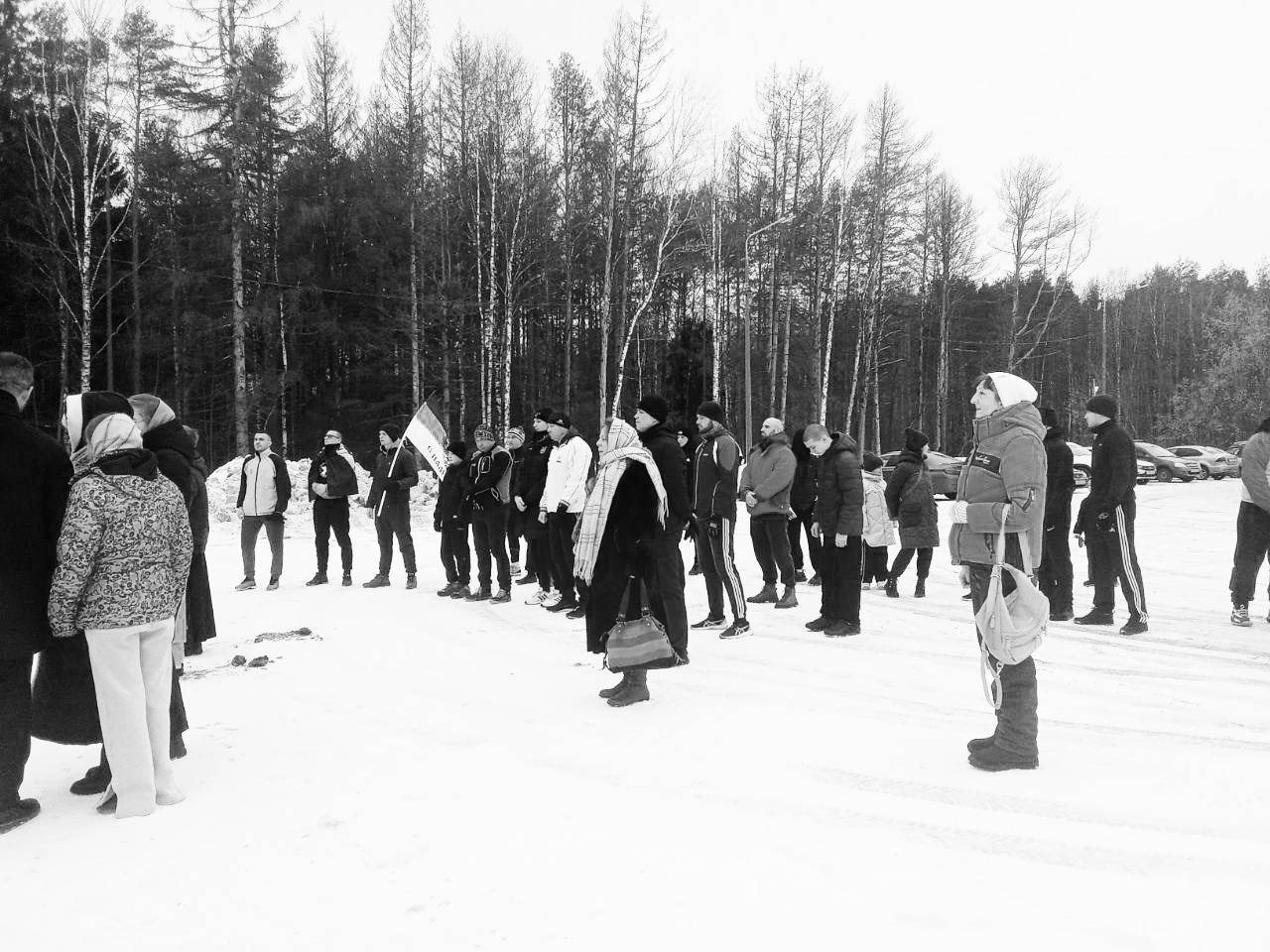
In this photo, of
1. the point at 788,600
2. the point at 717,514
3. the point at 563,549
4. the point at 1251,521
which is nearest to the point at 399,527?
the point at 563,549

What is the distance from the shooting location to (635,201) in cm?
2802

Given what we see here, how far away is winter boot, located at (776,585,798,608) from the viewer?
8.67 metres

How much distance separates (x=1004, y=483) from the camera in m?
4.21

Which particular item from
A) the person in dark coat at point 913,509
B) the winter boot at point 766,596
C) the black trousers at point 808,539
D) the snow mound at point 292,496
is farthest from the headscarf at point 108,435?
the snow mound at point 292,496

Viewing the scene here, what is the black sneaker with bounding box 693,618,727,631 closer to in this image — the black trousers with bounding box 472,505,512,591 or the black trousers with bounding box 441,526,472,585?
the black trousers with bounding box 472,505,512,591

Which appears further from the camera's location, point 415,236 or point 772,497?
point 415,236

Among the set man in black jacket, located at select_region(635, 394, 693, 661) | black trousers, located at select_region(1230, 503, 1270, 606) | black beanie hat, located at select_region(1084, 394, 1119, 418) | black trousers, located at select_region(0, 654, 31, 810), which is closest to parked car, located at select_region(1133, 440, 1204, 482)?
black trousers, located at select_region(1230, 503, 1270, 606)

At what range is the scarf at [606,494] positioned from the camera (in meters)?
5.18

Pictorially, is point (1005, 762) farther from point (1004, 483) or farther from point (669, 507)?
point (669, 507)

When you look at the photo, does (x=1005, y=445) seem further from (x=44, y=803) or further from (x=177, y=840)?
(x=44, y=803)

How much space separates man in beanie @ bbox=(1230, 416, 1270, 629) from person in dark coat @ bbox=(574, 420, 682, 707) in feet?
18.1

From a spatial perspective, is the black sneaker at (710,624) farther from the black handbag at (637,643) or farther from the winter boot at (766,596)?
the black handbag at (637,643)

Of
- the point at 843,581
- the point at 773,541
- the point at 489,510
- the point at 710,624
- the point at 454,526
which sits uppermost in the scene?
the point at 489,510

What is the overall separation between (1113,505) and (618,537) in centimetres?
469
